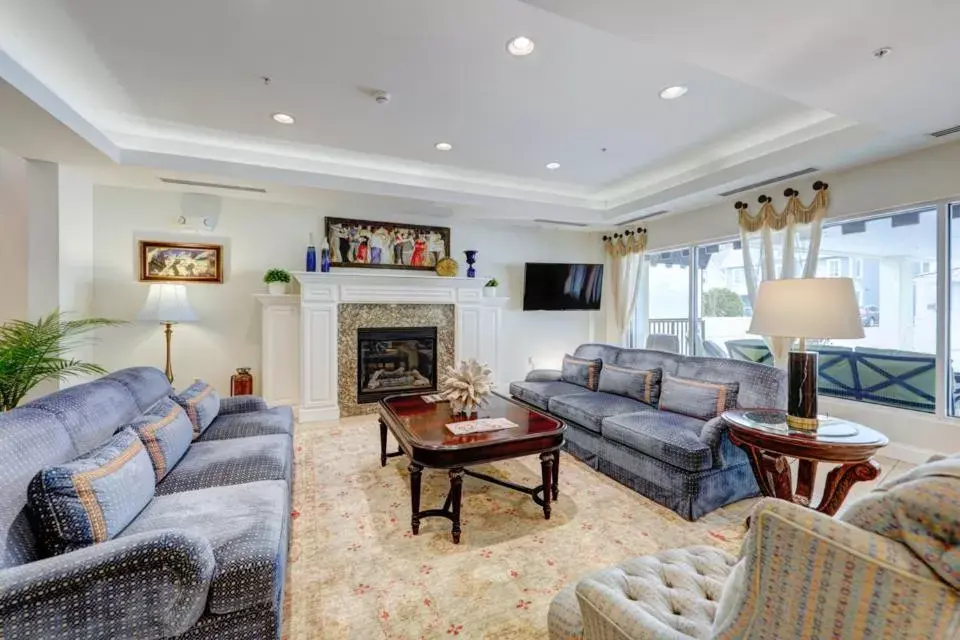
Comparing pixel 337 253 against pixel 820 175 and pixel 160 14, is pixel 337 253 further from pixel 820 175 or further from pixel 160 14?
pixel 820 175

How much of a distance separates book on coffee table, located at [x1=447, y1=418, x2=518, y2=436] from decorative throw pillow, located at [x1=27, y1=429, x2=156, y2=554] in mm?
1500

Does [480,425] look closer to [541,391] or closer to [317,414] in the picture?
[541,391]

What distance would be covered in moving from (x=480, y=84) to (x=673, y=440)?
2.64m

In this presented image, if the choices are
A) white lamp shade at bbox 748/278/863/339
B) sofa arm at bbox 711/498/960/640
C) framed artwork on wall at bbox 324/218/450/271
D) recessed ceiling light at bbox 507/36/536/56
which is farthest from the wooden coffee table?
framed artwork on wall at bbox 324/218/450/271

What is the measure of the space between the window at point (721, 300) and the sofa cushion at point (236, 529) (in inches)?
196

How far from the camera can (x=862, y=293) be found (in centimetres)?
382

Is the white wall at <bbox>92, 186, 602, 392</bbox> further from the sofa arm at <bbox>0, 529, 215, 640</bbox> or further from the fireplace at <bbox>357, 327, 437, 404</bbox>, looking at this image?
the sofa arm at <bbox>0, 529, 215, 640</bbox>

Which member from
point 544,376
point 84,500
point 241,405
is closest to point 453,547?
point 84,500

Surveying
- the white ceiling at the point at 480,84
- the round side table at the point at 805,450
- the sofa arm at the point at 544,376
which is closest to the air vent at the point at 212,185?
the white ceiling at the point at 480,84

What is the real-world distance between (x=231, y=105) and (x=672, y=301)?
5.43 metres

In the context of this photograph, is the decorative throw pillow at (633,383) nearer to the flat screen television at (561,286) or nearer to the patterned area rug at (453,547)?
the patterned area rug at (453,547)

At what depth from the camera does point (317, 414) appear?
14.9 feet

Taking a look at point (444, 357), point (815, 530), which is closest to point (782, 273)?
point (444, 357)

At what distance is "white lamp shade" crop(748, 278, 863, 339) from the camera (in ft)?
6.54
